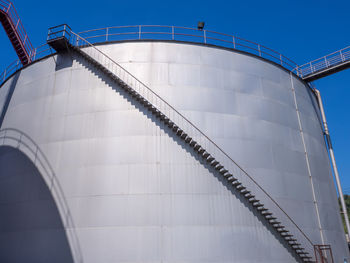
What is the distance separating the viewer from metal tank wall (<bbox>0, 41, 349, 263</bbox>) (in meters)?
11.7

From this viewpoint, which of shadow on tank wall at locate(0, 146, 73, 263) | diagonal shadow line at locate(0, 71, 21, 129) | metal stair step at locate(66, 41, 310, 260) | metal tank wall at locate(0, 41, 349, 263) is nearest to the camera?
metal tank wall at locate(0, 41, 349, 263)

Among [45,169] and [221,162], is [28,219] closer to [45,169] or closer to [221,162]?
[45,169]

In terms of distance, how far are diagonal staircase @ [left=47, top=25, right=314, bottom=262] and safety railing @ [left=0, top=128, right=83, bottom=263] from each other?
537 cm

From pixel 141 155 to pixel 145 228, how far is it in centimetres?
317

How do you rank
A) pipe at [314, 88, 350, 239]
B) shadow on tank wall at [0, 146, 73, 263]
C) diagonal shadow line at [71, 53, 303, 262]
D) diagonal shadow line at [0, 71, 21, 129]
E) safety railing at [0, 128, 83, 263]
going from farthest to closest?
diagonal shadow line at [0, 71, 21, 129] < pipe at [314, 88, 350, 239] < diagonal shadow line at [71, 53, 303, 262] < shadow on tank wall at [0, 146, 73, 263] < safety railing at [0, 128, 83, 263]

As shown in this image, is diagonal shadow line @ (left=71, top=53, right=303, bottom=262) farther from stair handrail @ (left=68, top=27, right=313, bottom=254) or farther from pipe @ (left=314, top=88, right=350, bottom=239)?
pipe @ (left=314, top=88, right=350, bottom=239)

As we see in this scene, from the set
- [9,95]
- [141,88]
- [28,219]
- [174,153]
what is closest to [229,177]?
[174,153]

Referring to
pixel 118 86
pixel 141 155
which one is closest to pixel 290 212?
pixel 141 155

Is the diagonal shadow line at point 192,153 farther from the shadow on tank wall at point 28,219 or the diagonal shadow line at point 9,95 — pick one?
the diagonal shadow line at point 9,95

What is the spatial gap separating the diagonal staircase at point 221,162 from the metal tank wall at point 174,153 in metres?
0.34

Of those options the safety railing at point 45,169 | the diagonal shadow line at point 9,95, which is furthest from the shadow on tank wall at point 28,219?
the diagonal shadow line at point 9,95

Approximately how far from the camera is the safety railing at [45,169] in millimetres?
11883

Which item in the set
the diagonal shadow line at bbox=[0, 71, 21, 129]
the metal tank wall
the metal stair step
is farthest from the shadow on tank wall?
the metal stair step

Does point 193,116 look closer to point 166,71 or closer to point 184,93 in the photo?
point 184,93
